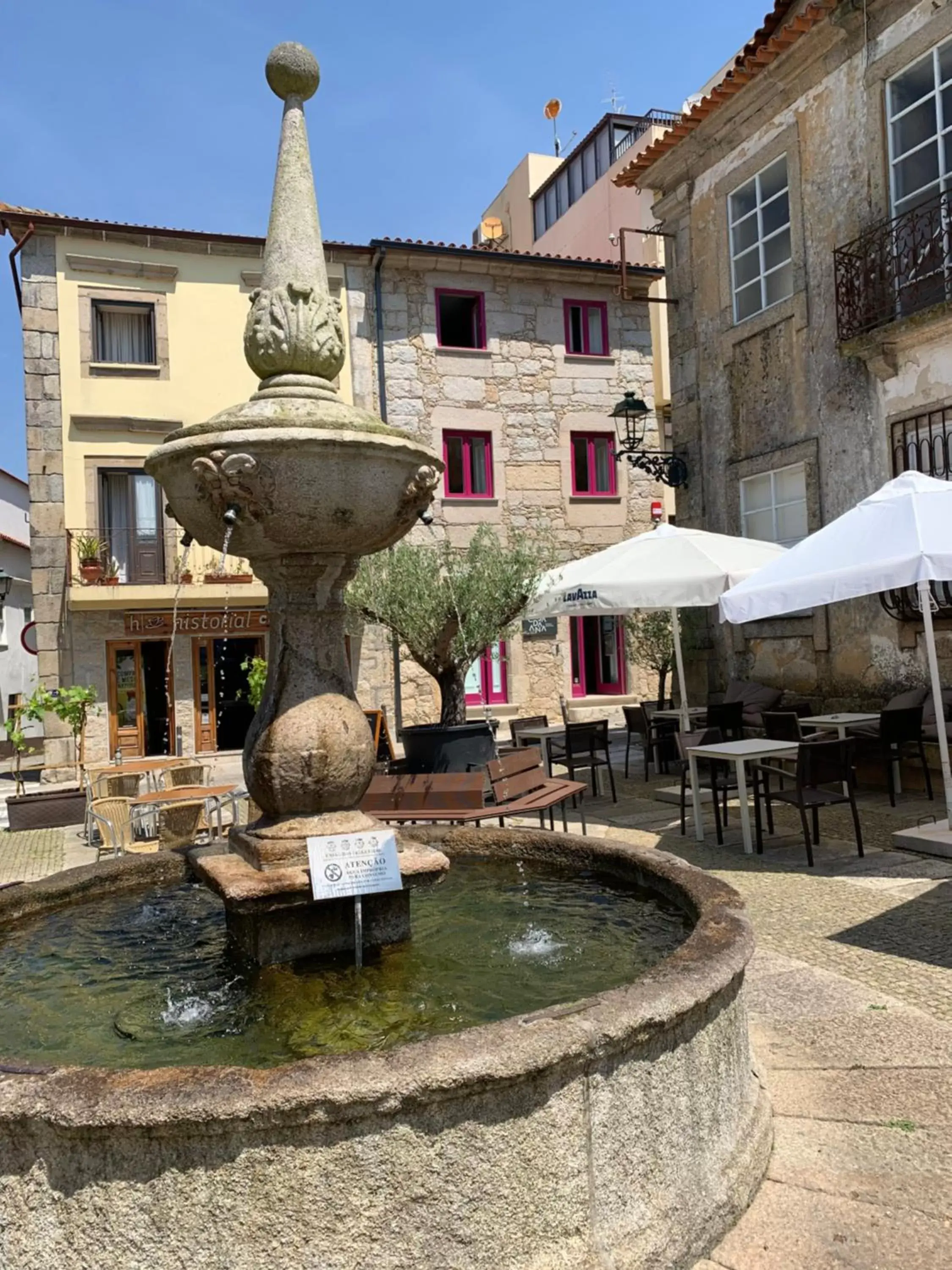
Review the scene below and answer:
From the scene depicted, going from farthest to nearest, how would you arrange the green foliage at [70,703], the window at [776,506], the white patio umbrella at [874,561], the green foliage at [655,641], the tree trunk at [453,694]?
the green foliage at [655,641] → the window at [776,506] → the green foliage at [70,703] → the tree trunk at [453,694] → the white patio umbrella at [874,561]

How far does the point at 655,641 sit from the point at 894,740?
6.45 meters

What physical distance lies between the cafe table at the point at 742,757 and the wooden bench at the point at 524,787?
1.02 metres

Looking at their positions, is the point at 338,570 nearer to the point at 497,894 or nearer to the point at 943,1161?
the point at 497,894

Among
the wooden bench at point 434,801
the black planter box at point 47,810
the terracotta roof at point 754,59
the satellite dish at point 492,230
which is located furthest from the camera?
the satellite dish at point 492,230

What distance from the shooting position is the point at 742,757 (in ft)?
22.6

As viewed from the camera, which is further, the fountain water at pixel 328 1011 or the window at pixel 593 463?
the window at pixel 593 463

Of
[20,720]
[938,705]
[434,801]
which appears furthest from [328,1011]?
[20,720]

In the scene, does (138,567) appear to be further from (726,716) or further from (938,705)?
(938,705)

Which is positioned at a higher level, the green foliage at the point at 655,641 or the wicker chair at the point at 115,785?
the green foliage at the point at 655,641

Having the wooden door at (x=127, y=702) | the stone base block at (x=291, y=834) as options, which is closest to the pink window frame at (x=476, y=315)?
the wooden door at (x=127, y=702)

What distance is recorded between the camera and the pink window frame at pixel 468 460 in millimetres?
18031

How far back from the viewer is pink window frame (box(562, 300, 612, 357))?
19.1 metres

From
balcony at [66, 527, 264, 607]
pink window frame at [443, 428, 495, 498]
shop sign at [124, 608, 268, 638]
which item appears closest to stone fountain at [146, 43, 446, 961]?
shop sign at [124, 608, 268, 638]

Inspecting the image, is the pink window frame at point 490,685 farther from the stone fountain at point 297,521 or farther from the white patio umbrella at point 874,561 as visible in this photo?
the stone fountain at point 297,521
